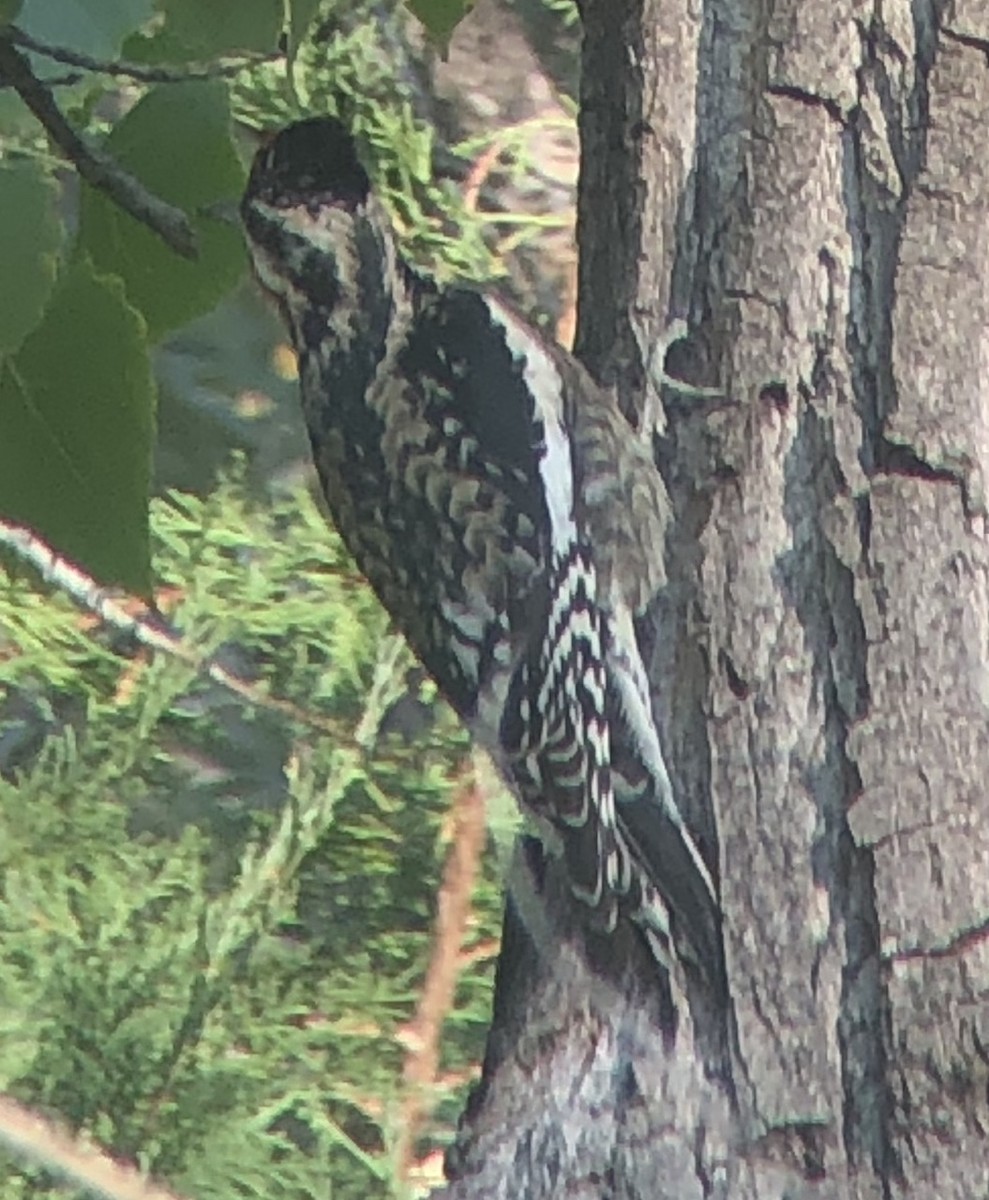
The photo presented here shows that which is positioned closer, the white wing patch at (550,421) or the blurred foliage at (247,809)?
the white wing patch at (550,421)

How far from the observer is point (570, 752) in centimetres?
81

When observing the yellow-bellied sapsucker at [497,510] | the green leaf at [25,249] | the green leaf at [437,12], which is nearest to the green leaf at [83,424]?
the green leaf at [25,249]

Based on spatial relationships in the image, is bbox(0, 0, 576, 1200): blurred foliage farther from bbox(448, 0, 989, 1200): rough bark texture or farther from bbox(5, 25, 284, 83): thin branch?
bbox(5, 25, 284, 83): thin branch

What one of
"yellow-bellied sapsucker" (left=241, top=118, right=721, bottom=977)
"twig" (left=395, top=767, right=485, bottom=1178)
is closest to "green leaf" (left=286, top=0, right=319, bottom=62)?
"yellow-bellied sapsucker" (left=241, top=118, right=721, bottom=977)

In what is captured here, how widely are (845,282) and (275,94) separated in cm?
65

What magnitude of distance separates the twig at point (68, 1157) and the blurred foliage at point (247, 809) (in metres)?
0.01

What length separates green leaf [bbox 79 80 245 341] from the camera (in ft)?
1.95

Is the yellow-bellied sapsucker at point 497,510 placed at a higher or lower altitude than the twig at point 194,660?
lower

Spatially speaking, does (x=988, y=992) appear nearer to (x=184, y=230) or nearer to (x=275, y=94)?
(x=184, y=230)

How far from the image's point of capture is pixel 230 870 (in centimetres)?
141

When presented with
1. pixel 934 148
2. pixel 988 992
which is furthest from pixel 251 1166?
pixel 934 148

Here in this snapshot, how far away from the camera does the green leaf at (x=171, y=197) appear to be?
1.95 feet

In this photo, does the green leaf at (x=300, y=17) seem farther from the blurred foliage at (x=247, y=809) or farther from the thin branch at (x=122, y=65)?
the blurred foliage at (x=247, y=809)

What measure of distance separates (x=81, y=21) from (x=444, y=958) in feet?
2.93
